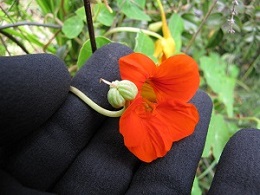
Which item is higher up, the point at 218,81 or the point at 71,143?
the point at 71,143

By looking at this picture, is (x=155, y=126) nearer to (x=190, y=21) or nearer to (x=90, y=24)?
(x=90, y=24)

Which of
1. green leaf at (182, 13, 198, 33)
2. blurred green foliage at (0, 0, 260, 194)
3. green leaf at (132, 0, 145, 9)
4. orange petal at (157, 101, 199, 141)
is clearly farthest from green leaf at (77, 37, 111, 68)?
green leaf at (182, 13, 198, 33)

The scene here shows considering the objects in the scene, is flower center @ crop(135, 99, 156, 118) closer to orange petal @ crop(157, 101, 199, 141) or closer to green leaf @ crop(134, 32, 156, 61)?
orange petal @ crop(157, 101, 199, 141)

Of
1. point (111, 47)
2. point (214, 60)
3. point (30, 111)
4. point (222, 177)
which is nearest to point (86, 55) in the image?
point (111, 47)

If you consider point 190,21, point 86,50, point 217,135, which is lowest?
point 217,135

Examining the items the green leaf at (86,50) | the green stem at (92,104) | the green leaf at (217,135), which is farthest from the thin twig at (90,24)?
the green leaf at (217,135)

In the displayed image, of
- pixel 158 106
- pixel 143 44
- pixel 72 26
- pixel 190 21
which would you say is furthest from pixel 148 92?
pixel 190 21
